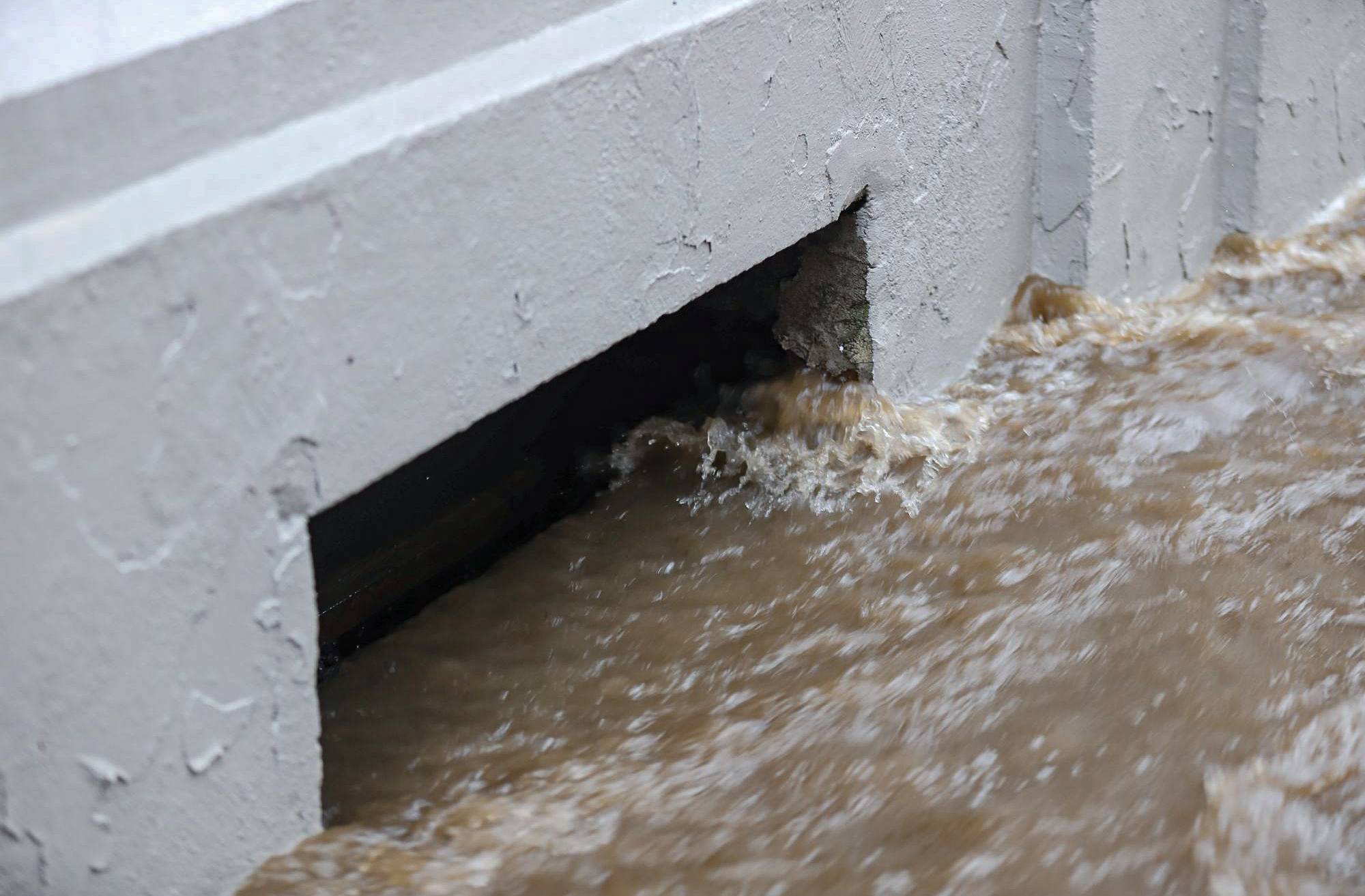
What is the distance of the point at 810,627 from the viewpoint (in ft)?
7.14

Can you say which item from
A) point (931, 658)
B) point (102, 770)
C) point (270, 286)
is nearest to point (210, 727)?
point (102, 770)

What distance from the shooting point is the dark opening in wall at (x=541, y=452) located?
96.0 inches

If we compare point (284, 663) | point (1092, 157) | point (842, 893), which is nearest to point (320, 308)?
point (284, 663)

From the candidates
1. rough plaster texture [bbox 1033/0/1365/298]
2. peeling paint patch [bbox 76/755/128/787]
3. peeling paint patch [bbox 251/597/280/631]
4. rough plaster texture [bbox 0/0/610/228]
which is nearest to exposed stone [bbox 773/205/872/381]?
rough plaster texture [bbox 1033/0/1365/298]

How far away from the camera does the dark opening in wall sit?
8.00 ft

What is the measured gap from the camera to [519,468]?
2736 millimetres

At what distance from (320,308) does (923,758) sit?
3.07ft

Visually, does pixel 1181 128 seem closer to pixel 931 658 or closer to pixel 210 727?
pixel 931 658

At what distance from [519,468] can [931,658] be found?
996 mm

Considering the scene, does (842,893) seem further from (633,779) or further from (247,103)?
(247,103)

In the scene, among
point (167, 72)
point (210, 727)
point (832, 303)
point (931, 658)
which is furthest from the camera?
point (832, 303)

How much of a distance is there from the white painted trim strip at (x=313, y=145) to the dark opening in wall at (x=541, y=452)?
2.44ft

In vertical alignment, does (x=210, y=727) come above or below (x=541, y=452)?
below

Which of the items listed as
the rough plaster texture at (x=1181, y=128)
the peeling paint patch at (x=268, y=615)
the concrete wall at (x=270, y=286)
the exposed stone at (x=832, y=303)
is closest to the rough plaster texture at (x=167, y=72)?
the concrete wall at (x=270, y=286)
